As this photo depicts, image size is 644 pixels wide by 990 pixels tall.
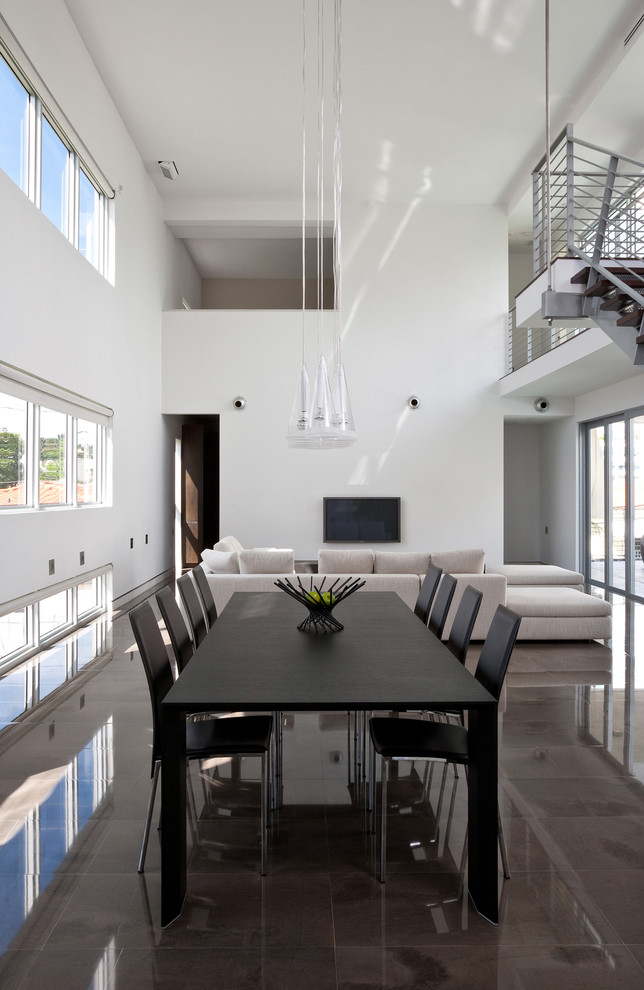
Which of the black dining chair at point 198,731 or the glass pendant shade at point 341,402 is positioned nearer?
the black dining chair at point 198,731

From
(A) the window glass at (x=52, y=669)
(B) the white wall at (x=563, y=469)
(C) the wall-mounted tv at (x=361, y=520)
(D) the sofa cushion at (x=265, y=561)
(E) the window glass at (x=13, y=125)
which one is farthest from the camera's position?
(C) the wall-mounted tv at (x=361, y=520)

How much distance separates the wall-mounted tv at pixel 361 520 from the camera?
33.1 ft

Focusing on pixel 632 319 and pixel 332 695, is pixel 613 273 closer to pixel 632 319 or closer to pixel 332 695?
pixel 632 319

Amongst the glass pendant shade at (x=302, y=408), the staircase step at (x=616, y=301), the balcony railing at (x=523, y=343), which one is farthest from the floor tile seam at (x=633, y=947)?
the balcony railing at (x=523, y=343)

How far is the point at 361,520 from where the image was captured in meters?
10.1

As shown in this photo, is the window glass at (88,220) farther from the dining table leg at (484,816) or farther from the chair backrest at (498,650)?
the dining table leg at (484,816)

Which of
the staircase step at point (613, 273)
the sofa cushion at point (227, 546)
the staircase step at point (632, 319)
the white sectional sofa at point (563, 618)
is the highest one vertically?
the staircase step at point (613, 273)

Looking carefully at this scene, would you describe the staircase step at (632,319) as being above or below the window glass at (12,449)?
above

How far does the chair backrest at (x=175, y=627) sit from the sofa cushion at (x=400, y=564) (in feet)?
8.57

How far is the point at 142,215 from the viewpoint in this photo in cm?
883

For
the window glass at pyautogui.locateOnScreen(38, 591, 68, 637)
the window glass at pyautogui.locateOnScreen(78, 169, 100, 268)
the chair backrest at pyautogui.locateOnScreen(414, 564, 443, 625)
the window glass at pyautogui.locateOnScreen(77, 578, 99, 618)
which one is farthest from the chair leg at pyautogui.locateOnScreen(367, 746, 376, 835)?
the window glass at pyautogui.locateOnScreen(78, 169, 100, 268)

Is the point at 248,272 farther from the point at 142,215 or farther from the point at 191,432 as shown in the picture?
the point at 142,215

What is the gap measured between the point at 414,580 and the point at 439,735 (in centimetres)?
299

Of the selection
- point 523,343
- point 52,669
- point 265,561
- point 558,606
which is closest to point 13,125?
point 265,561
